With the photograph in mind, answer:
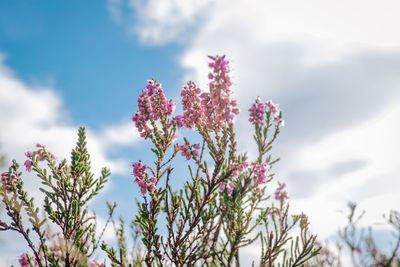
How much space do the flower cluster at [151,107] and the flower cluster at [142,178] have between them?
443mm

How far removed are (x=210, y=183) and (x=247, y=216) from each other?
655 millimetres

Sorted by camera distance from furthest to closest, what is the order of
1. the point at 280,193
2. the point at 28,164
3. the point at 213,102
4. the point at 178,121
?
the point at 280,193, the point at 28,164, the point at 178,121, the point at 213,102

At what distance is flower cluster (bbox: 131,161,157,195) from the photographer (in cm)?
414

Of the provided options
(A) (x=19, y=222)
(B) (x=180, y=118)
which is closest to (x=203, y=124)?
(B) (x=180, y=118)

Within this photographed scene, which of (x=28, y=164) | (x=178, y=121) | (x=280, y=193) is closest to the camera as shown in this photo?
(x=178, y=121)

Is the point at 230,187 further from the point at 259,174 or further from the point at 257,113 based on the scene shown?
the point at 257,113

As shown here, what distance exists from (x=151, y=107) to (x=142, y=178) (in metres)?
1.04

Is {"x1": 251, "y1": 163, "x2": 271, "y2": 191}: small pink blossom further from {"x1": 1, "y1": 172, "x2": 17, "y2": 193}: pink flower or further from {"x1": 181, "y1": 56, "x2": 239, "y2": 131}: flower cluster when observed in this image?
{"x1": 1, "y1": 172, "x2": 17, "y2": 193}: pink flower

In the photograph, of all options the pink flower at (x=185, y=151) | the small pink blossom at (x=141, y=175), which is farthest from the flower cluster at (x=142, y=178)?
the pink flower at (x=185, y=151)

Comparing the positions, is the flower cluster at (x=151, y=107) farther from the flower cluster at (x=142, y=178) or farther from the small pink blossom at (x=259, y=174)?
the small pink blossom at (x=259, y=174)

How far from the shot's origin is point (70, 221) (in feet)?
14.6

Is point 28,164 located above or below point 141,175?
above

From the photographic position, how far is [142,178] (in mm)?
4234

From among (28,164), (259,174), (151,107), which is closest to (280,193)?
(259,174)
